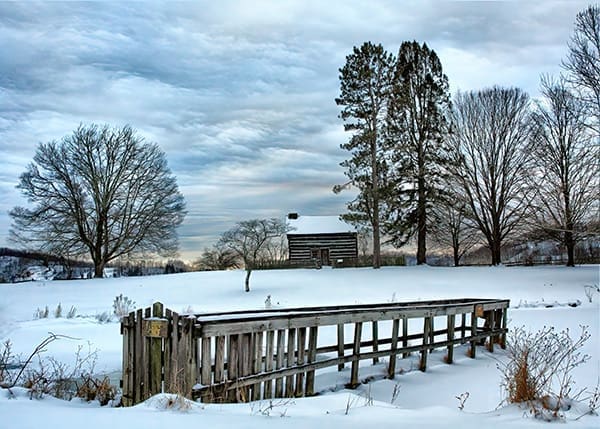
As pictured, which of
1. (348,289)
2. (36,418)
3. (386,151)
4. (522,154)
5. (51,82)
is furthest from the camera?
(386,151)

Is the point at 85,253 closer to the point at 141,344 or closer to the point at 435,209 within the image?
the point at 435,209

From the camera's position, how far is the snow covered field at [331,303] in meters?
4.25

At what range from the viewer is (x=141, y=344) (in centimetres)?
579

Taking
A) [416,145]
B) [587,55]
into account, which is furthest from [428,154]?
[587,55]

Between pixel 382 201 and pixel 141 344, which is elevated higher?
pixel 382 201

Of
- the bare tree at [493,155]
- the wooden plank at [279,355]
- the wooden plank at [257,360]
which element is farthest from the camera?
the bare tree at [493,155]

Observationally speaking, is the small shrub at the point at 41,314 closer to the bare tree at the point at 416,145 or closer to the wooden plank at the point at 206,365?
the wooden plank at the point at 206,365

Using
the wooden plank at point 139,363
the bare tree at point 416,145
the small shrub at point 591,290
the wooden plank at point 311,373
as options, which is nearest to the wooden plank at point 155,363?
the wooden plank at point 139,363

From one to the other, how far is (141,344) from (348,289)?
17.6 metres

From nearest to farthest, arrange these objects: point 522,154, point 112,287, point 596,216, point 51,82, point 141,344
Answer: point 141,344
point 51,82
point 596,216
point 112,287
point 522,154

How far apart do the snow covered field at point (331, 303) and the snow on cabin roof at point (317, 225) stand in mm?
7414

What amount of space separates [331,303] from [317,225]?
59.9 feet

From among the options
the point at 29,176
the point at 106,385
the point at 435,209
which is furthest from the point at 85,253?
the point at 106,385

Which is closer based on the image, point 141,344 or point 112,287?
point 141,344
